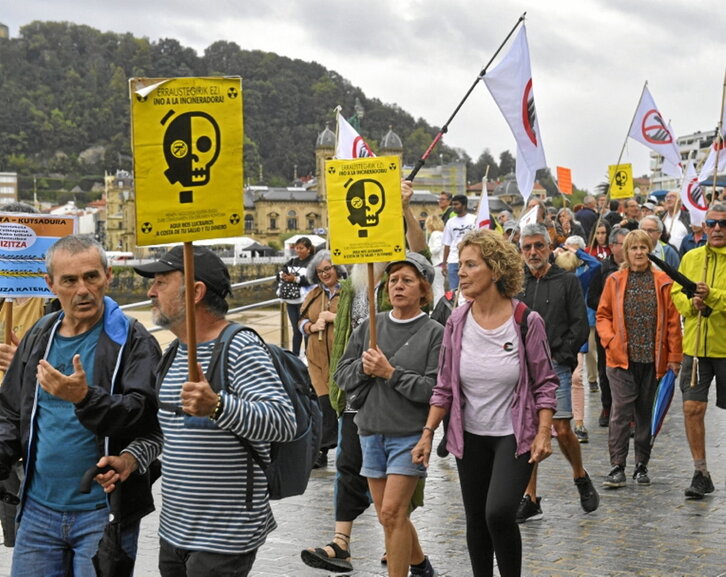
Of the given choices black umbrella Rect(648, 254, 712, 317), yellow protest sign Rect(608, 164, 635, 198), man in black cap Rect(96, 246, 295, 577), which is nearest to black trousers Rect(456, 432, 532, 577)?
man in black cap Rect(96, 246, 295, 577)

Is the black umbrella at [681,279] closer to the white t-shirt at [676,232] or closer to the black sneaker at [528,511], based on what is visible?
the black sneaker at [528,511]

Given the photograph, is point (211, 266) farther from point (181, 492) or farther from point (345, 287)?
point (345, 287)

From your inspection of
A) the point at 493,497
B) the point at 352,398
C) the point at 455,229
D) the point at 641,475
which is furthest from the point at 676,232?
the point at 493,497

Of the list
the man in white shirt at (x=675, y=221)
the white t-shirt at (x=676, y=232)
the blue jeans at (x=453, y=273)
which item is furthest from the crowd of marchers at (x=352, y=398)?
the blue jeans at (x=453, y=273)

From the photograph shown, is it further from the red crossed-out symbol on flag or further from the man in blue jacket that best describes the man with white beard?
the red crossed-out symbol on flag

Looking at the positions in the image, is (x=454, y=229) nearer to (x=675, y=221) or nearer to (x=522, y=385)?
(x=675, y=221)

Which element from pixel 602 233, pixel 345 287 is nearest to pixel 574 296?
pixel 345 287

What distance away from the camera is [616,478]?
29.6 ft

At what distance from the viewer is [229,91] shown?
429 centimetres

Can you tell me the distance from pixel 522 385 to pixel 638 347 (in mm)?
3695

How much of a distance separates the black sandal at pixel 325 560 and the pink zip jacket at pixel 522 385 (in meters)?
1.25

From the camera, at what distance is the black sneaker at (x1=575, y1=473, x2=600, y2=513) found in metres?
7.96

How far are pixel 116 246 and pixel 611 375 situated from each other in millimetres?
160438

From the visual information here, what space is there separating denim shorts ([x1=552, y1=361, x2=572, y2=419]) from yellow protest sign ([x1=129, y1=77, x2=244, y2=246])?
4.25 metres
